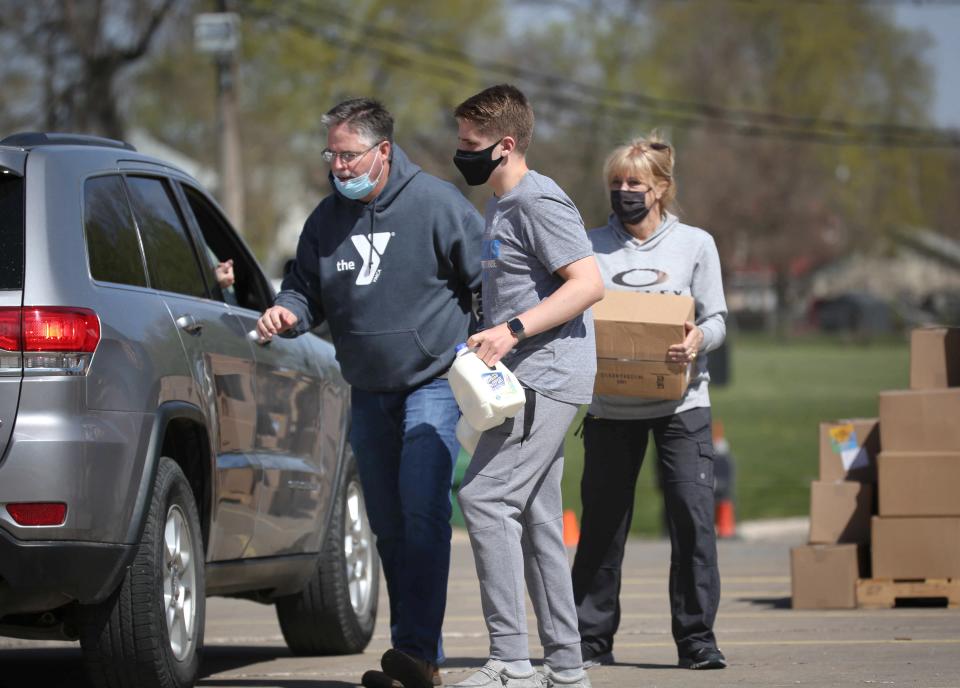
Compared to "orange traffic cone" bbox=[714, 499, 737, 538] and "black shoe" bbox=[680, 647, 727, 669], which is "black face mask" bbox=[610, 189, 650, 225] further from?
"orange traffic cone" bbox=[714, 499, 737, 538]

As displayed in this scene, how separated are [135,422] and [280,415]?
1.47 meters

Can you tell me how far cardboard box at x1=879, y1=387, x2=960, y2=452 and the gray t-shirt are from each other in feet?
11.4

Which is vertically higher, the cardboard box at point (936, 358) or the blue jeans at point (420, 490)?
the cardboard box at point (936, 358)

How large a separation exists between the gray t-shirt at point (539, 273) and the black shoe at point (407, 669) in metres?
1.07

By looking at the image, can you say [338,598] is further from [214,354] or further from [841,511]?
[841,511]

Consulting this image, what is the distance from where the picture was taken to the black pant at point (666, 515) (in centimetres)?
645

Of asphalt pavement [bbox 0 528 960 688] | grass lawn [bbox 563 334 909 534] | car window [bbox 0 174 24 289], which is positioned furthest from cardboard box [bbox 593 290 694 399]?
grass lawn [bbox 563 334 909 534]

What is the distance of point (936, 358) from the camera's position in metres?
8.55

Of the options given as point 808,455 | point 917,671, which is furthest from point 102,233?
point 808,455

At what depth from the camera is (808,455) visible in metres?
26.4

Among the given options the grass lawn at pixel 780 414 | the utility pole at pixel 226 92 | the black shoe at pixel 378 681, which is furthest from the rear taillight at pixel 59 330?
the utility pole at pixel 226 92

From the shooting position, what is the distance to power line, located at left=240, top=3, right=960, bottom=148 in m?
38.3

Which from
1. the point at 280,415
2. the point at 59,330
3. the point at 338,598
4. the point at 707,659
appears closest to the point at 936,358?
the point at 707,659

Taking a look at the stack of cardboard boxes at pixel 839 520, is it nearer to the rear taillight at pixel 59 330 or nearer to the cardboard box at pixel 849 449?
the cardboard box at pixel 849 449
